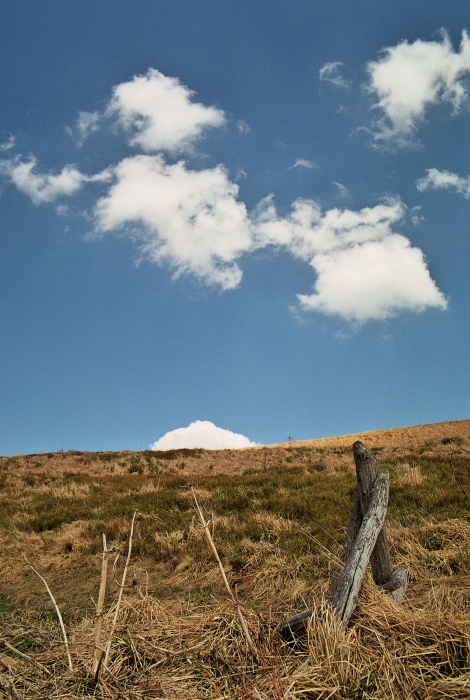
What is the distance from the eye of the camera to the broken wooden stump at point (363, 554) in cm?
371

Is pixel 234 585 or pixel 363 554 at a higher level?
pixel 363 554

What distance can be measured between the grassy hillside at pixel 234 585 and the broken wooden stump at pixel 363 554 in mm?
136

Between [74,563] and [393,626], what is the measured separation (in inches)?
279

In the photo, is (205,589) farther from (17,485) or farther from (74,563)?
(17,485)

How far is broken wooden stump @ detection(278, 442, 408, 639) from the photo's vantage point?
12.2 ft

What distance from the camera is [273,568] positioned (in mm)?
7059

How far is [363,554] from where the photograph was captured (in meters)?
3.94

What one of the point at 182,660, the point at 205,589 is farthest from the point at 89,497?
the point at 182,660

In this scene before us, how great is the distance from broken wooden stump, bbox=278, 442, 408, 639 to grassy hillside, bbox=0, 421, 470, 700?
136 millimetres

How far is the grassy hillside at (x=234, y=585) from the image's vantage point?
3.26 meters

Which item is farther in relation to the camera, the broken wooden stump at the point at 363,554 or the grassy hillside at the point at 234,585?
the broken wooden stump at the point at 363,554

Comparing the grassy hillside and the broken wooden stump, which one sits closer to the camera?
the grassy hillside

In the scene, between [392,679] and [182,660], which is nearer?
[392,679]

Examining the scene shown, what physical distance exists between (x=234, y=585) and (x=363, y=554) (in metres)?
3.60
